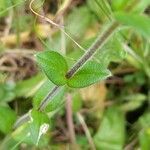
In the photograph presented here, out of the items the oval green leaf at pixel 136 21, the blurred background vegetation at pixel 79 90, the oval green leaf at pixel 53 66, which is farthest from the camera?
the blurred background vegetation at pixel 79 90

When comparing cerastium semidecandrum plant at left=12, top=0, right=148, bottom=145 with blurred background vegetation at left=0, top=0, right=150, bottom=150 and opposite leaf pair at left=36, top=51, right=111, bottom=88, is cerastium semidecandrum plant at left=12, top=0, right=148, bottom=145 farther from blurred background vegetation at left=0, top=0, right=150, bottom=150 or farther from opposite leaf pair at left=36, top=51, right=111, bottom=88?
blurred background vegetation at left=0, top=0, right=150, bottom=150

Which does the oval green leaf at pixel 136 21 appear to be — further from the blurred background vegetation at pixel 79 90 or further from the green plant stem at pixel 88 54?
the blurred background vegetation at pixel 79 90

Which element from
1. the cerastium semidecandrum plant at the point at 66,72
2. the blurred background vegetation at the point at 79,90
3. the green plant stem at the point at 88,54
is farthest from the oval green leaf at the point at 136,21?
the blurred background vegetation at the point at 79,90

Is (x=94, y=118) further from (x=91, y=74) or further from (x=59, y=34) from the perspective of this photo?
(x=91, y=74)

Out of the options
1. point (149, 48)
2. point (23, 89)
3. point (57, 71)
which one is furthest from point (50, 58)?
point (149, 48)

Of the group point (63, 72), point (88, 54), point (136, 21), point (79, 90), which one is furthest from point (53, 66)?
point (79, 90)

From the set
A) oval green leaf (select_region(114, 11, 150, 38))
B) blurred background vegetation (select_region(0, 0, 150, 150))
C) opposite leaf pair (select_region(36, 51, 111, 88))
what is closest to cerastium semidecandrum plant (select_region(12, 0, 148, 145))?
opposite leaf pair (select_region(36, 51, 111, 88))

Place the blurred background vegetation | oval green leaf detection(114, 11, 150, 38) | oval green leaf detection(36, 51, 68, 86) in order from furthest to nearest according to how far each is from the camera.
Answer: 1. the blurred background vegetation
2. oval green leaf detection(36, 51, 68, 86)
3. oval green leaf detection(114, 11, 150, 38)

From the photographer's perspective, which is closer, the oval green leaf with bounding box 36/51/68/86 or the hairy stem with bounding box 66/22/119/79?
the hairy stem with bounding box 66/22/119/79
